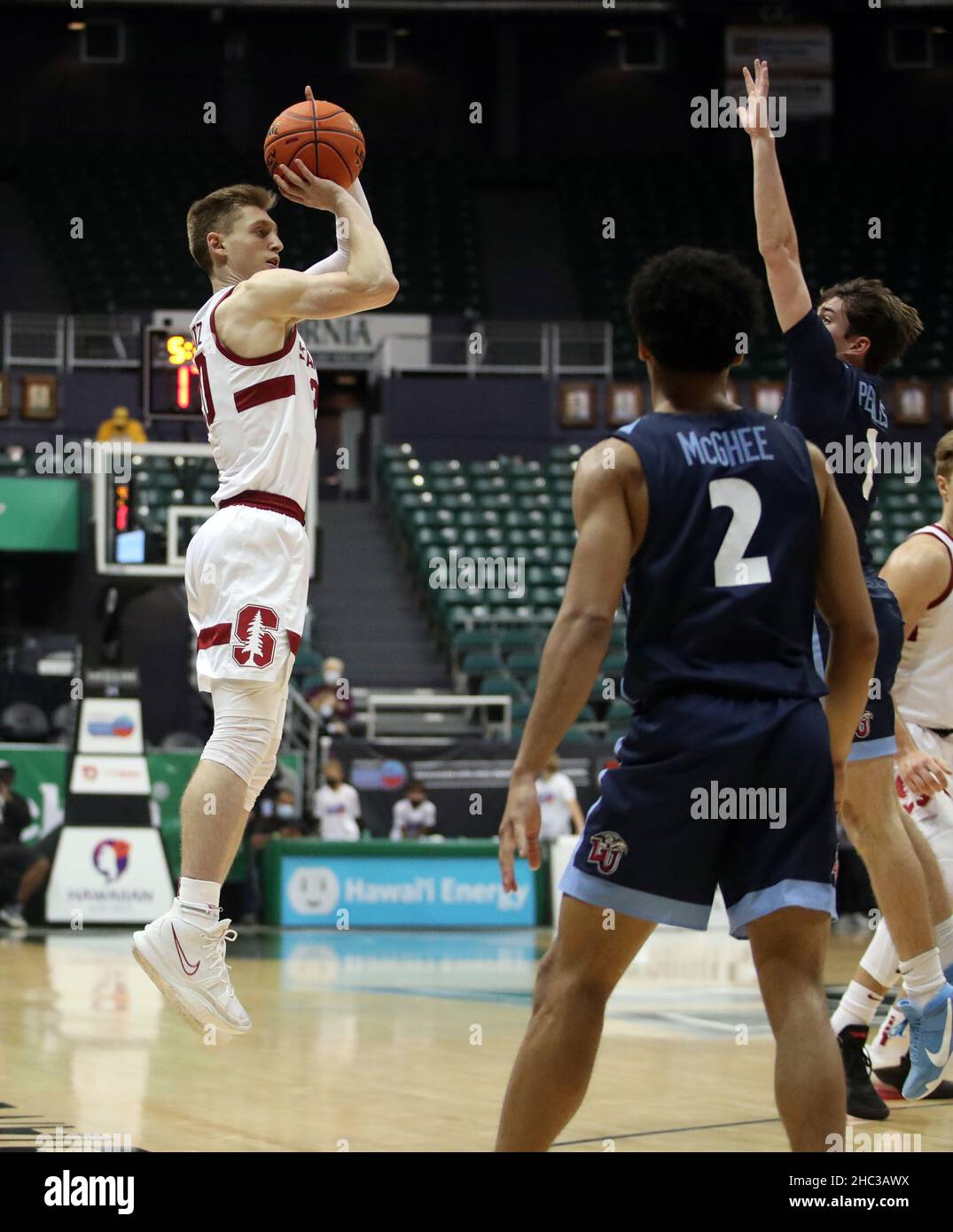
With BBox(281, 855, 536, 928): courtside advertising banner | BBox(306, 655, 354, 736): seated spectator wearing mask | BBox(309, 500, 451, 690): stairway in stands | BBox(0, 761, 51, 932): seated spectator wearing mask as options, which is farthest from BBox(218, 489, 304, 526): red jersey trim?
BBox(309, 500, 451, 690): stairway in stands

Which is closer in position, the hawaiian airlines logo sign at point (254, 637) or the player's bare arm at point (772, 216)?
the player's bare arm at point (772, 216)

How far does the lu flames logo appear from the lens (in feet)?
11.4

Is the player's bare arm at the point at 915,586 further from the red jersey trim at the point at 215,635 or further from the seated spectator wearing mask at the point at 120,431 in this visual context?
the seated spectator wearing mask at the point at 120,431

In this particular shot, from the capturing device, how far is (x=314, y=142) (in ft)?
16.6

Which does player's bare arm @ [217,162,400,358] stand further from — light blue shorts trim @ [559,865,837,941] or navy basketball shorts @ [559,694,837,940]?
light blue shorts trim @ [559,865,837,941]

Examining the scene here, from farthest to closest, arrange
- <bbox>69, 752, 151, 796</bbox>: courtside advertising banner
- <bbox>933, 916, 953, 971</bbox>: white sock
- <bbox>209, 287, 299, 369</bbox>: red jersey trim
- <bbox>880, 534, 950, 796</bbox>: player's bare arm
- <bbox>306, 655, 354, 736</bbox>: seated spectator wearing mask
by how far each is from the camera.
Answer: <bbox>306, 655, 354, 736</bbox>: seated spectator wearing mask < <bbox>69, 752, 151, 796</bbox>: courtside advertising banner < <bbox>933, 916, 953, 971</bbox>: white sock < <bbox>880, 534, 950, 796</bbox>: player's bare arm < <bbox>209, 287, 299, 369</bbox>: red jersey trim

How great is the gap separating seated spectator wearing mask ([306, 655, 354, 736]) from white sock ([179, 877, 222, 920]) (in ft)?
39.6

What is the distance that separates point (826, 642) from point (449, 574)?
17126 mm

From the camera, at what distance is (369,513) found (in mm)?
25500

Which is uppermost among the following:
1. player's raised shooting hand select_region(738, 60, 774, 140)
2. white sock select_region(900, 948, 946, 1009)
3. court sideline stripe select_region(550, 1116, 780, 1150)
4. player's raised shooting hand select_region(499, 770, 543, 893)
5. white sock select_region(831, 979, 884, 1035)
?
player's raised shooting hand select_region(738, 60, 774, 140)

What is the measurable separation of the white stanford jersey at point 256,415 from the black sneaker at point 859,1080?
8.11 ft

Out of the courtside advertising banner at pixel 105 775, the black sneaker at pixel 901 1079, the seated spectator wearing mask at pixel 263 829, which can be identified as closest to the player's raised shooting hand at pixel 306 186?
the black sneaker at pixel 901 1079

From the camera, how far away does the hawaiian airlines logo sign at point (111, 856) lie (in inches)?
538

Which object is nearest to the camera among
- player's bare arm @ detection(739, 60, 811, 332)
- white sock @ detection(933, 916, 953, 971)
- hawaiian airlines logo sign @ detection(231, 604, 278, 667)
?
player's bare arm @ detection(739, 60, 811, 332)
